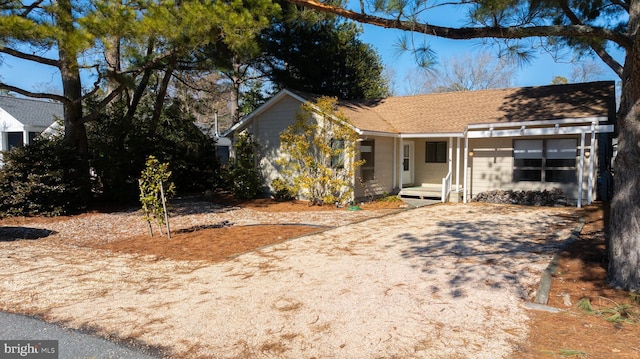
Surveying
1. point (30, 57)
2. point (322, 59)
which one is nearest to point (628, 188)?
point (30, 57)

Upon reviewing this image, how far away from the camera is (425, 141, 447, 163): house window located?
16297 mm

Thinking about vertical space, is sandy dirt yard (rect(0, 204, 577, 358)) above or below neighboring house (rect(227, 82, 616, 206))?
below

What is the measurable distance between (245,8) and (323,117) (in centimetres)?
437

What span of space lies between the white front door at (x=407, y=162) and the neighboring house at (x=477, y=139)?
0.04 metres

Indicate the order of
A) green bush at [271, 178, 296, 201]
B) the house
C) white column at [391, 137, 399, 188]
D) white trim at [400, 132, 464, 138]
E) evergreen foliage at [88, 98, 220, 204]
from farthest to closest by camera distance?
the house < white column at [391, 137, 399, 188] < green bush at [271, 178, 296, 201] < white trim at [400, 132, 464, 138] < evergreen foliage at [88, 98, 220, 204]

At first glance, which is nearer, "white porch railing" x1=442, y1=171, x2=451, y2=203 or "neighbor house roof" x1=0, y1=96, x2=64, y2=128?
"white porch railing" x1=442, y1=171, x2=451, y2=203

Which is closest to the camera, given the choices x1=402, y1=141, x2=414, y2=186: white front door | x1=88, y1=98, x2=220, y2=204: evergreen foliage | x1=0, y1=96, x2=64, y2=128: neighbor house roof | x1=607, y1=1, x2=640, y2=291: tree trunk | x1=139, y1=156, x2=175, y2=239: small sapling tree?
x1=607, y1=1, x2=640, y2=291: tree trunk

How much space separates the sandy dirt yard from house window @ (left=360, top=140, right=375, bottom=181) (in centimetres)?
514

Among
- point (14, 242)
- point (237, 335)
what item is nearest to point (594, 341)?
point (237, 335)

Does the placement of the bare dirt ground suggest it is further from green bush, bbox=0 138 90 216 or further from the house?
the house

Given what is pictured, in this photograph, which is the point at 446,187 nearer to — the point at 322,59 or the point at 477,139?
the point at 477,139

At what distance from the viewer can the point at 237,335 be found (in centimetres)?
383

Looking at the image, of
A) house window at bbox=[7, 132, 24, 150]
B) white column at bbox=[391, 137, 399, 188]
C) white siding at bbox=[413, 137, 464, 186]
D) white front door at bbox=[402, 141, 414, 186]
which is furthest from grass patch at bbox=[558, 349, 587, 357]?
house window at bbox=[7, 132, 24, 150]

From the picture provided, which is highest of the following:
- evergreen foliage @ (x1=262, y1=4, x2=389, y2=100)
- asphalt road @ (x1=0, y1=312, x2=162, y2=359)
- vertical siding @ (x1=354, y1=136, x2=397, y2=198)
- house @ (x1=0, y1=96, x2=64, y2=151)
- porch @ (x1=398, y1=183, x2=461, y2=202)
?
evergreen foliage @ (x1=262, y1=4, x2=389, y2=100)
